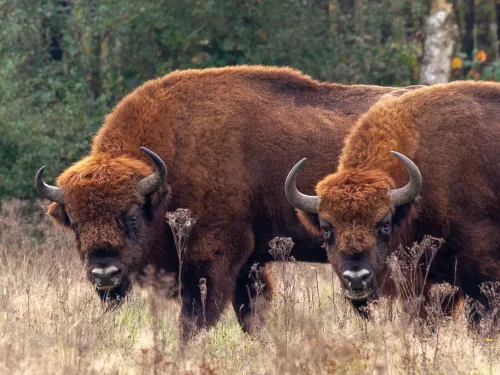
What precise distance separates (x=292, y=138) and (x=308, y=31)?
6.42 meters

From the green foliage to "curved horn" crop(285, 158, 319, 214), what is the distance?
22.4 ft

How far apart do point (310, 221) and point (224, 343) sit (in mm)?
1187

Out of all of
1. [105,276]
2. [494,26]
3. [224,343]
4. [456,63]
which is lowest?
[494,26]

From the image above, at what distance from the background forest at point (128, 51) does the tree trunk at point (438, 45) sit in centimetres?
25

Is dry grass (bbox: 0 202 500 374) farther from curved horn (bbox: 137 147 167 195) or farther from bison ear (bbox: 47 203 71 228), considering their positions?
curved horn (bbox: 137 147 167 195)

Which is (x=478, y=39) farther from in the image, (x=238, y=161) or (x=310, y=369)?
(x=310, y=369)

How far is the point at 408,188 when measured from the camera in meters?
7.91

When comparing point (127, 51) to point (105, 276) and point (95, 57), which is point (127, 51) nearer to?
point (95, 57)

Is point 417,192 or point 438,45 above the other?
point 417,192

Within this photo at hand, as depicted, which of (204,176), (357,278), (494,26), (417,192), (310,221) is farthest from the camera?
(494,26)

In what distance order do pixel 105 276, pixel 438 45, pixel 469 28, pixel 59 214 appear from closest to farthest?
1. pixel 105 276
2. pixel 59 214
3. pixel 438 45
4. pixel 469 28

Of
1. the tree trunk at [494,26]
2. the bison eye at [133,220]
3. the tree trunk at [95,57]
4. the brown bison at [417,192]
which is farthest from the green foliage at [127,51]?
the brown bison at [417,192]

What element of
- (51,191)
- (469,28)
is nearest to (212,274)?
(51,191)

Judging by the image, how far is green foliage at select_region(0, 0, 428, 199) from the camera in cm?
1462
